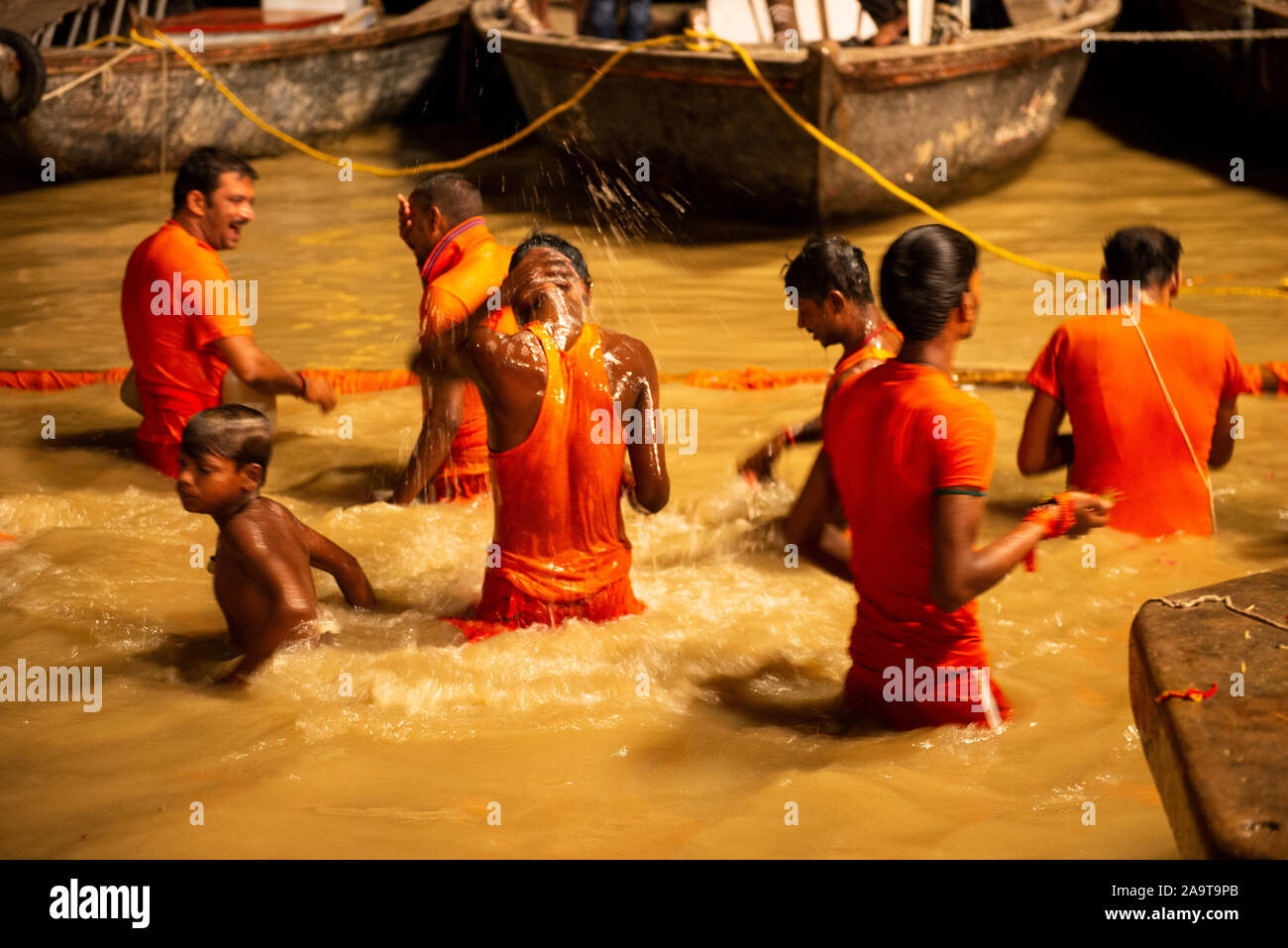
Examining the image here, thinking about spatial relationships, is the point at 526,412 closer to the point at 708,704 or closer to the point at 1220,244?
the point at 708,704

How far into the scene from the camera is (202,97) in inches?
432

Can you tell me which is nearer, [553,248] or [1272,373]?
[553,248]

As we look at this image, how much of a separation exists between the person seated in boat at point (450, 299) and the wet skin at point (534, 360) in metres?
0.77

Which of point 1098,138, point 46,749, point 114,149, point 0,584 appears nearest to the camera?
point 46,749

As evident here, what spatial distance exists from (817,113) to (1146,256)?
467 centimetres

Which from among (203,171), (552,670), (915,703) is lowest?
(552,670)

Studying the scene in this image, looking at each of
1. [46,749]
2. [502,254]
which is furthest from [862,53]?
[46,749]

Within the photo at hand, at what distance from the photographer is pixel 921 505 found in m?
2.88

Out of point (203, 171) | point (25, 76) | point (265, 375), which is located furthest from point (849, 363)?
point (25, 76)

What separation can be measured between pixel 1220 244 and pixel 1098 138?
3.48 metres

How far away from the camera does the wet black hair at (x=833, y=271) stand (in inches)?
143

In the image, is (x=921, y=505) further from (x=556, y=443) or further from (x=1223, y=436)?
(x=1223, y=436)

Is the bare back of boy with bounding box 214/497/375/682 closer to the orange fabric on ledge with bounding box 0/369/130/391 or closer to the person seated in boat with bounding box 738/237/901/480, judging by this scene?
the person seated in boat with bounding box 738/237/901/480
